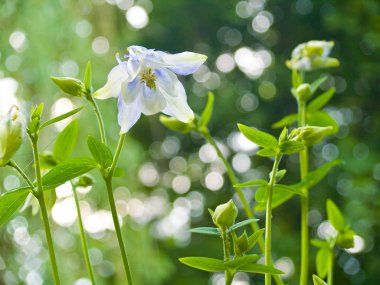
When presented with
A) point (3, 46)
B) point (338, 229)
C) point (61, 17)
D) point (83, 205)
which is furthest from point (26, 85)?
point (338, 229)

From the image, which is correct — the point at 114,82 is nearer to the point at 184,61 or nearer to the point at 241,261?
the point at 184,61

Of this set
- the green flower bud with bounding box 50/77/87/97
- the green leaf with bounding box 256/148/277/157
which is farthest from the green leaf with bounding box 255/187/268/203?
the green flower bud with bounding box 50/77/87/97

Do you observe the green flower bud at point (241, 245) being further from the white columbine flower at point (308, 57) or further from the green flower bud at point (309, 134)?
the white columbine flower at point (308, 57)

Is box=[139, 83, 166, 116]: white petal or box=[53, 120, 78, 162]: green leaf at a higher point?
box=[139, 83, 166, 116]: white petal

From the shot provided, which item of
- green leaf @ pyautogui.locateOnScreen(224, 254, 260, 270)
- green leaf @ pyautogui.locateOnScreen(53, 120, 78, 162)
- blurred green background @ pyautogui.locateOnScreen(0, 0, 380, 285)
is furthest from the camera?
blurred green background @ pyautogui.locateOnScreen(0, 0, 380, 285)

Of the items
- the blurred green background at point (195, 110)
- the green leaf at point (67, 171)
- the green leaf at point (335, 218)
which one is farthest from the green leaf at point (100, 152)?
the blurred green background at point (195, 110)

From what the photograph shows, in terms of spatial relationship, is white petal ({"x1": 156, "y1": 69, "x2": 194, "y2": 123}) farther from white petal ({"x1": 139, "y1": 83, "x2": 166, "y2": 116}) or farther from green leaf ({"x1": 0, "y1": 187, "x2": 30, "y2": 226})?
green leaf ({"x1": 0, "y1": 187, "x2": 30, "y2": 226})

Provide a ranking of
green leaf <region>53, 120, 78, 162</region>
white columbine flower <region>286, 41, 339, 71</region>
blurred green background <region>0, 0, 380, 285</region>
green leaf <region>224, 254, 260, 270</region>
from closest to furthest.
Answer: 1. green leaf <region>224, 254, 260, 270</region>
2. green leaf <region>53, 120, 78, 162</region>
3. white columbine flower <region>286, 41, 339, 71</region>
4. blurred green background <region>0, 0, 380, 285</region>

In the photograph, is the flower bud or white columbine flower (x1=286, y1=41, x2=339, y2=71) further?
white columbine flower (x1=286, y1=41, x2=339, y2=71)
